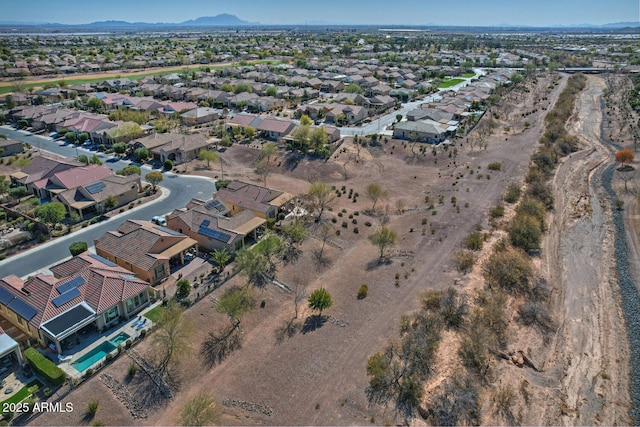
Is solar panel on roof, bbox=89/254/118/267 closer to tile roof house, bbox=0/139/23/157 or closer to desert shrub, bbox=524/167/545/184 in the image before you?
tile roof house, bbox=0/139/23/157


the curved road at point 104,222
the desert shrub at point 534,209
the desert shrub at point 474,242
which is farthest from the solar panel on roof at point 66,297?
the desert shrub at point 534,209

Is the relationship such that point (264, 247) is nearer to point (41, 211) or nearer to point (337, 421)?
point (337, 421)

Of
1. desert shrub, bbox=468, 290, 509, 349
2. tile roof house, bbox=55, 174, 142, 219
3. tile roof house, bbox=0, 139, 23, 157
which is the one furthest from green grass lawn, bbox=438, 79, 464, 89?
tile roof house, bbox=0, 139, 23, 157

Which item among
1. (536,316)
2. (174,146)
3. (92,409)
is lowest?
(536,316)

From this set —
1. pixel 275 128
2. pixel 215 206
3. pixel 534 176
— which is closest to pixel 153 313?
pixel 215 206

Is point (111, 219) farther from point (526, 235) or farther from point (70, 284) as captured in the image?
point (526, 235)

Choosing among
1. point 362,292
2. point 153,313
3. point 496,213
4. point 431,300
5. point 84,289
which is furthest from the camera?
point 496,213
